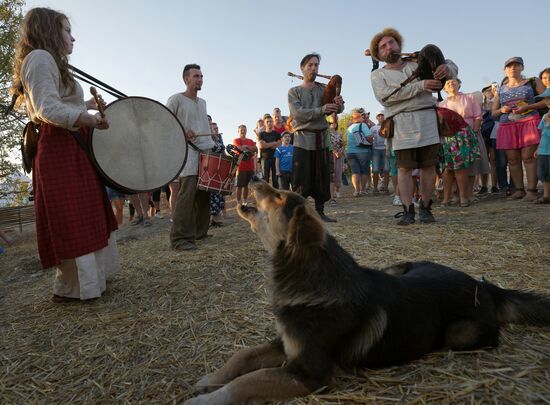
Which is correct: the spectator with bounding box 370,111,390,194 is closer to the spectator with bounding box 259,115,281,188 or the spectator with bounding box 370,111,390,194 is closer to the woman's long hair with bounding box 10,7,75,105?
the spectator with bounding box 259,115,281,188

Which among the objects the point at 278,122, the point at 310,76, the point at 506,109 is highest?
the point at 278,122

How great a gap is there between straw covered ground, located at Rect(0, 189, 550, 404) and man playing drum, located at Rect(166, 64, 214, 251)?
40 cm

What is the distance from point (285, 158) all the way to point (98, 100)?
8281 mm

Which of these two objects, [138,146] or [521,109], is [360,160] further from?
[138,146]

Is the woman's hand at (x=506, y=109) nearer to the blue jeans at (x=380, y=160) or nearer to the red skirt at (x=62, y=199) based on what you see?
the blue jeans at (x=380, y=160)

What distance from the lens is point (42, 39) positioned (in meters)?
3.27

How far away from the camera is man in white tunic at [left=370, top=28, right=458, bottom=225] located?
5.38m

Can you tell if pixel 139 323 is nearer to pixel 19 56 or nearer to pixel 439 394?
pixel 439 394

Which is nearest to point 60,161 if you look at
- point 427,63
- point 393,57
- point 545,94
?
point 427,63

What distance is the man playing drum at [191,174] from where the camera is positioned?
18.4 ft

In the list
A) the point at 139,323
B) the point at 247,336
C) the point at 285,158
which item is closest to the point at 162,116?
the point at 139,323

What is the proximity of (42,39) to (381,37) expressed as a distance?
14.9 feet

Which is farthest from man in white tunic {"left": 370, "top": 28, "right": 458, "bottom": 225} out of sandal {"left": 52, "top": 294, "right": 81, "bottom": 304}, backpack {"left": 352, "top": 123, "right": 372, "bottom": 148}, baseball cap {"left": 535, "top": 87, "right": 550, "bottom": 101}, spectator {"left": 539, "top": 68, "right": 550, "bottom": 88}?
backpack {"left": 352, "top": 123, "right": 372, "bottom": 148}

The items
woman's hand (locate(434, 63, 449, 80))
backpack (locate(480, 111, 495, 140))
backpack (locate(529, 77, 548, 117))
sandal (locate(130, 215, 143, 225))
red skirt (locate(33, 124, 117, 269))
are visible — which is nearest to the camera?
red skirt (locate(33, 124, 117, 269))
